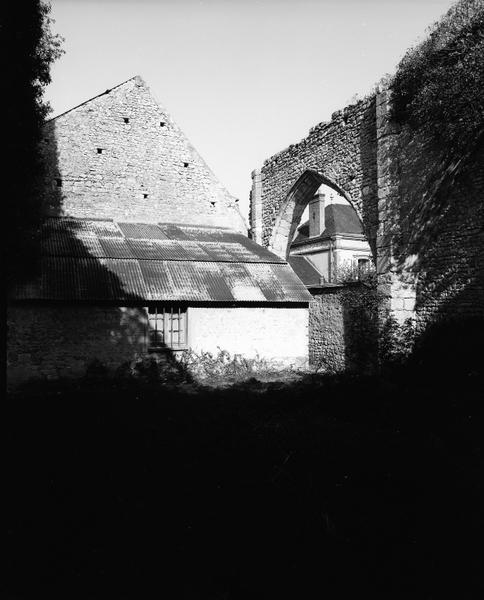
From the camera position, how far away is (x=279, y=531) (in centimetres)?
369

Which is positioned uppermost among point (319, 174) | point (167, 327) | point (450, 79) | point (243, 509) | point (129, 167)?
point (129, 167)

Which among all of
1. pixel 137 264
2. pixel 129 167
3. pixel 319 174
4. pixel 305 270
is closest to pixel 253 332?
pixel 137 264

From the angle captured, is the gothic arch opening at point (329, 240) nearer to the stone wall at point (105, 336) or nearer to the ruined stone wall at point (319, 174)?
the ruined stone wall at point (319, 174)

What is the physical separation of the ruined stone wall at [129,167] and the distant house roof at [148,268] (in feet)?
4.81

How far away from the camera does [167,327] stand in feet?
44.0

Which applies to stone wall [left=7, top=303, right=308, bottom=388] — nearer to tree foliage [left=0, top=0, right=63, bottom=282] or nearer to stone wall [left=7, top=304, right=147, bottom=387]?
stone wall [left=7, top=304, right=147, bottom=387]

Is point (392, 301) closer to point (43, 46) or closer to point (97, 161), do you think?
point (43, 46)

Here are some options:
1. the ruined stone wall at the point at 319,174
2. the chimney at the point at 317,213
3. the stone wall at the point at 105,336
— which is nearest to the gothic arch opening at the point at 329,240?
the chimney at the point at 317,213

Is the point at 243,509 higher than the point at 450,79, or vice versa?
the point at 450,79

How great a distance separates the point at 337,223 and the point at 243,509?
31.8m

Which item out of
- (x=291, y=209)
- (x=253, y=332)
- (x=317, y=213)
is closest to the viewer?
(x=253, y=332)

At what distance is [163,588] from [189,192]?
703 inches

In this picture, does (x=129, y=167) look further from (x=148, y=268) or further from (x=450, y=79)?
(x=450, y=79)

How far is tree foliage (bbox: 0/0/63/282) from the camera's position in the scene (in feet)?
24.8
